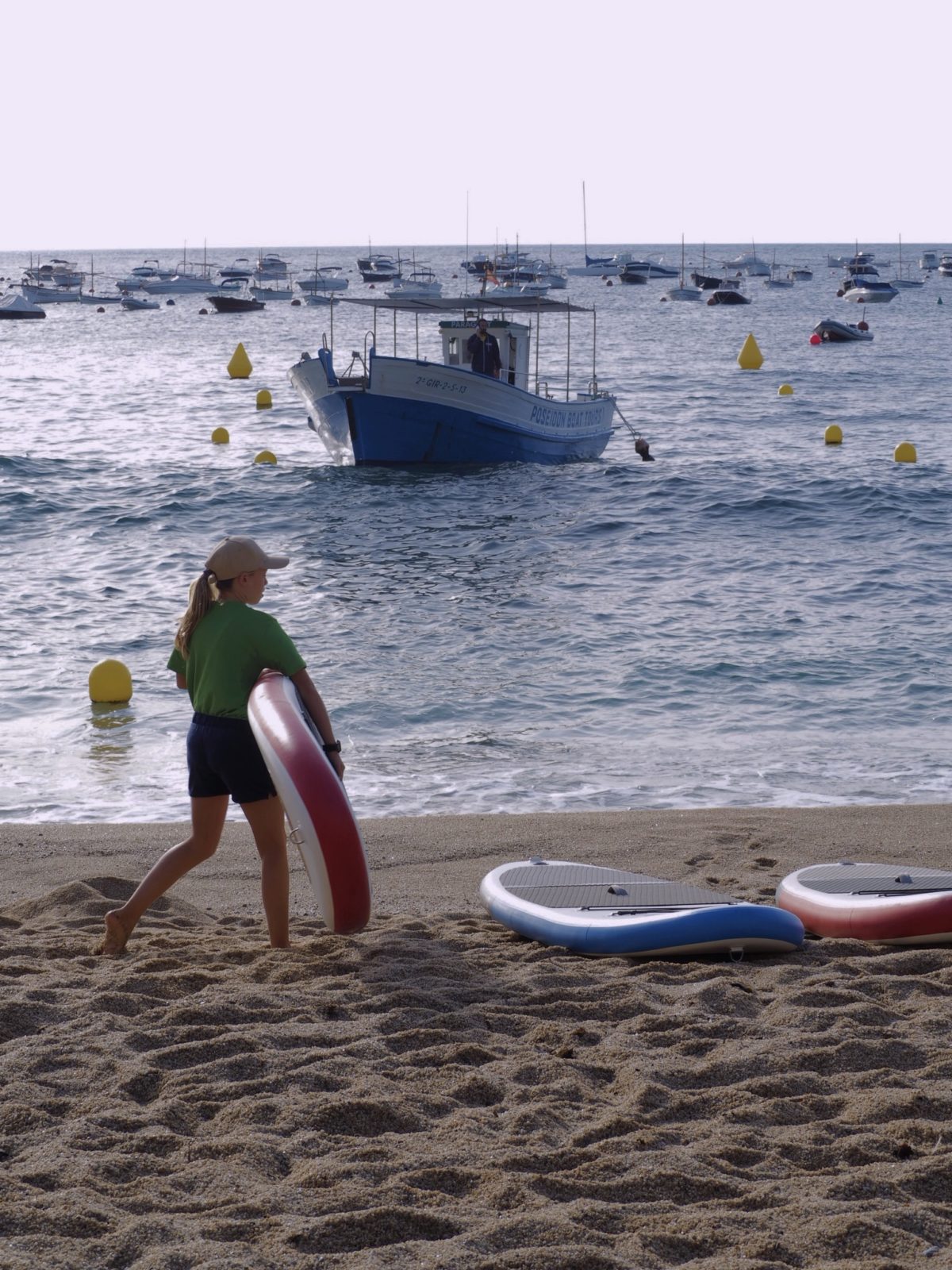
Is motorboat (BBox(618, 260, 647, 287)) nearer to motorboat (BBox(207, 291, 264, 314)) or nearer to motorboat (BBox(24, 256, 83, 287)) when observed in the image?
motorboat (BBox(207, 291, 264, 314))

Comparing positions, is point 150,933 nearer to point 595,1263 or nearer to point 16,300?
point 595,1263

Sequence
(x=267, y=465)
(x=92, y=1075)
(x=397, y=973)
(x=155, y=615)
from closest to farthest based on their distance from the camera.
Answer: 1. (x=92, y=1075)
2. (x=397, y=973)
3. (x=155, y=615)
4. (x=267, y=465)

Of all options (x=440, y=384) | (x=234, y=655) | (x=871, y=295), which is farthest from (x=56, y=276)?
(x=234, y=655)

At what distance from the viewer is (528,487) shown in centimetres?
2230

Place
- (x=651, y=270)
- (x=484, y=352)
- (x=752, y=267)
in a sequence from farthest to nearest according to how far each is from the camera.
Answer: (x=752, y=267) → (x=651, y=270) → (x=484, y=352)

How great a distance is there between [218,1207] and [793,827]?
490 cm

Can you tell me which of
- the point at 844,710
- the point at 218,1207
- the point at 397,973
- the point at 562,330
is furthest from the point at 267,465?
the point at 562,330

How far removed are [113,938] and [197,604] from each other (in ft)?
4.16

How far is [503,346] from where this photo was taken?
22.6m

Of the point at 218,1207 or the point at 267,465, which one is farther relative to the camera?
the point at 267,465

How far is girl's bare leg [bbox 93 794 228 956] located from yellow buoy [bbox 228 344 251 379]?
3893 cm

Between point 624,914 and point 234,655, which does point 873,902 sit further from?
point 234,655

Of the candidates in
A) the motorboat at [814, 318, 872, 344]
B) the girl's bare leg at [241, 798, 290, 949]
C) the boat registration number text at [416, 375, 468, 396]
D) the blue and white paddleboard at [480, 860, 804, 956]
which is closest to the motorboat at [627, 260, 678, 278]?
the motorboat at [814, 318, 872, 344]

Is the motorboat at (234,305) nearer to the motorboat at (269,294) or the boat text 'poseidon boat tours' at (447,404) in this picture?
the motorboat at (269,294)
